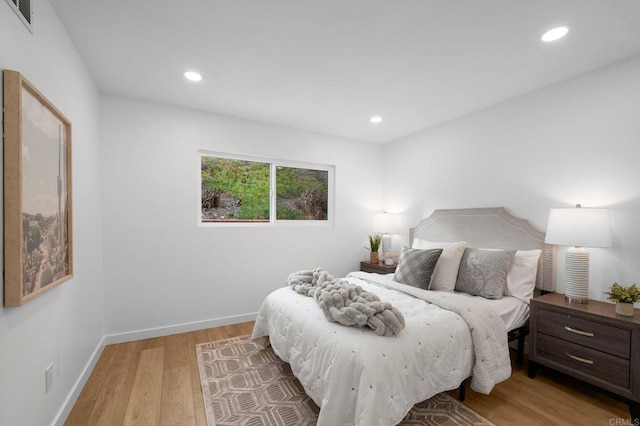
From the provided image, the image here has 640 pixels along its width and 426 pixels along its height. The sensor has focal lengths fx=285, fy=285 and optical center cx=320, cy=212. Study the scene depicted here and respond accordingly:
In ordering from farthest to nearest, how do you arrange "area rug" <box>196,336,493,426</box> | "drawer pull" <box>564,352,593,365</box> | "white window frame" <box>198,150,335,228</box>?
"white window frame" <box>198,150,335,228</box>, "drawer pull" <box>564,352,593,365</box>, "area rug" <box>196,336,493,426</box>

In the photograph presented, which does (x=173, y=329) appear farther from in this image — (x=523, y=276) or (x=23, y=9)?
(x=523, y=276)

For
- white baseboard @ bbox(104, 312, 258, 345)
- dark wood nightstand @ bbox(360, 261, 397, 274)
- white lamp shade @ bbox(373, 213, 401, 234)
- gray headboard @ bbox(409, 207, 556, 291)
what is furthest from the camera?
white lamp shade @ bbox(373, 213, 401, 234)

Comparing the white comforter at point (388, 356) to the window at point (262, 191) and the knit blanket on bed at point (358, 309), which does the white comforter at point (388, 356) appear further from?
the window at point (262, 191)

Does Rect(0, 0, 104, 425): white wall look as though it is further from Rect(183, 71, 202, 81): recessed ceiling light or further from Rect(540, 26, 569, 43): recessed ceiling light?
Rect(540, 26, 569, 43): recessed ceiling light

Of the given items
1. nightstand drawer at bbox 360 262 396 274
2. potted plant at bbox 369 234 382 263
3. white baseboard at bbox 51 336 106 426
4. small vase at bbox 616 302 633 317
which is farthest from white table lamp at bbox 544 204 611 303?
white baseboard at bbox 51 336 106 426

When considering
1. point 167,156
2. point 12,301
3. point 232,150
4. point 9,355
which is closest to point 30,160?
point 12,301

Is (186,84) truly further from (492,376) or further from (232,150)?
(492,376)

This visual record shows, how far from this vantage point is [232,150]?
3424 millimetres

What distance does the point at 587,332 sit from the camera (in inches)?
78.3

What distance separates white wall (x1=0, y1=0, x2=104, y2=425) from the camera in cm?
123

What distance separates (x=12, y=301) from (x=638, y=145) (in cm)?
386

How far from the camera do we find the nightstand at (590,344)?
1787 mm

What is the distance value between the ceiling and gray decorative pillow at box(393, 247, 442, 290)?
156 cm

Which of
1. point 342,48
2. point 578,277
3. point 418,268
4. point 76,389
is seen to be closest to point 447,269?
point 418,268
